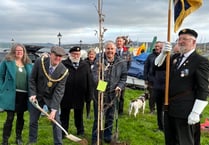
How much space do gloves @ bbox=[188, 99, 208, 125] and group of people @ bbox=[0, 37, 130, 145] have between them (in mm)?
1612

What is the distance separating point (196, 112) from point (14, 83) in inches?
126

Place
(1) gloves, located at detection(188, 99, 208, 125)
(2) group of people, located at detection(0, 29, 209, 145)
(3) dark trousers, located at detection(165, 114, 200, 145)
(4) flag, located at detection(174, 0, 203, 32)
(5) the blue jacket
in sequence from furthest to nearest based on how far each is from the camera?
(5) the blue jacket < (4) flag, located at detection(174, 0, 203, 32) < (3) dark trousers, located at detection(165, 114, 200, 145) < (2) group of people, located at detection(0, 29, 209, 145) < (1) gloves, located at detection(188, 99, 208, 125)

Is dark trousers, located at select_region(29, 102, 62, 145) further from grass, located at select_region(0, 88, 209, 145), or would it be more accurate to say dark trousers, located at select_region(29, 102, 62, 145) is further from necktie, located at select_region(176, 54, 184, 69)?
necktie, located at select_region(176, 54, 184, 69)

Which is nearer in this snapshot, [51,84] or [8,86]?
[51,84]

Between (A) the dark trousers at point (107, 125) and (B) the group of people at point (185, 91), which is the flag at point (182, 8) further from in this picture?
(A) the dark trousers at point (107, 125)

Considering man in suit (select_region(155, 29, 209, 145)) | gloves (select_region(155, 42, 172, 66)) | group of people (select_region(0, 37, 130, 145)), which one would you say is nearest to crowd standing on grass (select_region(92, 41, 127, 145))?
group of people (select_region(0, 37, 130, 145))

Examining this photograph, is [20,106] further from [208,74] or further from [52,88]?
[208,74]

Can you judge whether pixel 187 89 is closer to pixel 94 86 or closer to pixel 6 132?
pixel 94 86

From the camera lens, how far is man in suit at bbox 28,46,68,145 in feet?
18.3

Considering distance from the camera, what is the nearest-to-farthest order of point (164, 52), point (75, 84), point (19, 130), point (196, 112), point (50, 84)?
1. point (196, 112)
2. point (164, 52)
3. point (50, 84)
4. point (19, 130)
5. point (75, 84)

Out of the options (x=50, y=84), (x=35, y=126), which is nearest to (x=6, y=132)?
(x=35, y=126)

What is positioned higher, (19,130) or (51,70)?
(51,70)

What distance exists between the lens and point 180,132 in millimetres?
4715

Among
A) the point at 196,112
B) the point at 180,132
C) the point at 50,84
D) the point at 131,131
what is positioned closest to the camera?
the point at 196,112
